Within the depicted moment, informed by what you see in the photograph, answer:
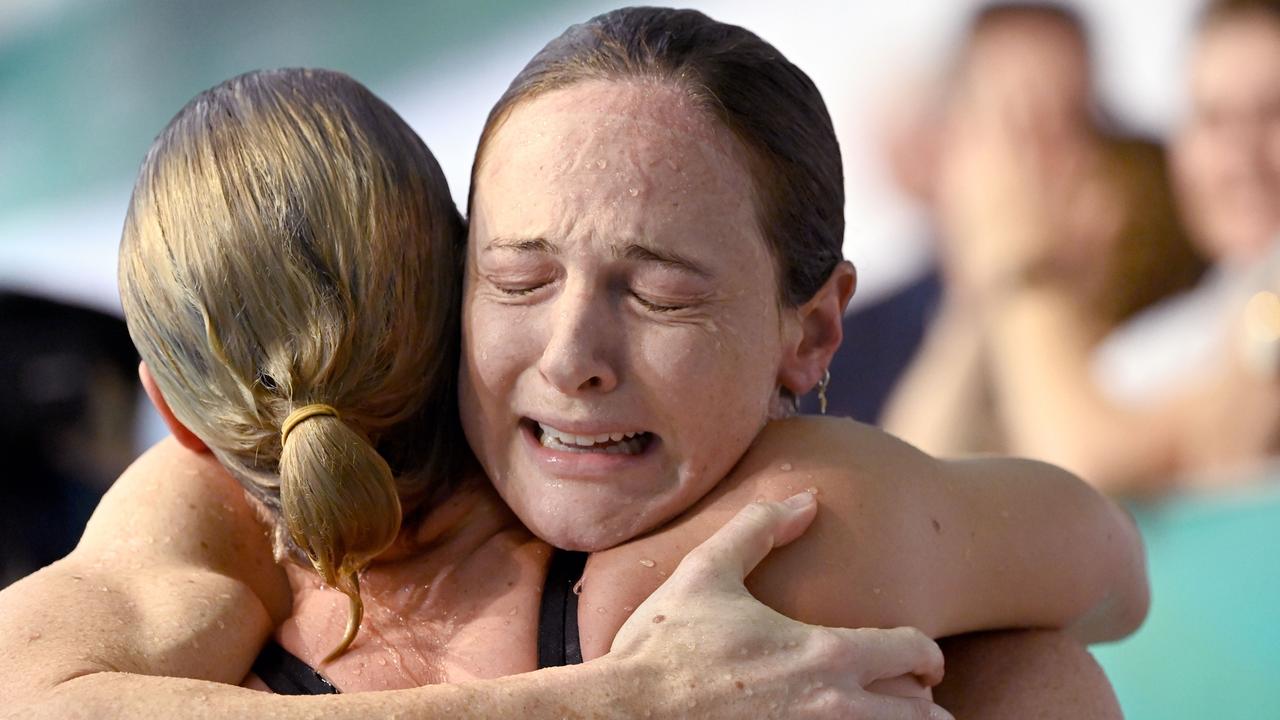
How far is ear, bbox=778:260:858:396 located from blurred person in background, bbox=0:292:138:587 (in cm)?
280

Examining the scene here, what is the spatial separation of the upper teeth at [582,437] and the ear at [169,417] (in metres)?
0.35

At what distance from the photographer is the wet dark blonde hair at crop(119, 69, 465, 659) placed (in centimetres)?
105

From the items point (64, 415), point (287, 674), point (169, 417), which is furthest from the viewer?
point (64, 415)

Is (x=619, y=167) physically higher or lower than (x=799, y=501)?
higher

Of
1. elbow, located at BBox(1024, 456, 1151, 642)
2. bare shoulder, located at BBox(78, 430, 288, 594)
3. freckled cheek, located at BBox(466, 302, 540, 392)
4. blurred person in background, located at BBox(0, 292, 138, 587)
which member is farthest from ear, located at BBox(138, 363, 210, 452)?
blurred person in background, located at BBox(0, 292, 138, 587)

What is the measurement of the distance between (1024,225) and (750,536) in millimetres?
3076

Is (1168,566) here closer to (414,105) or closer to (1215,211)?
(1215,211)

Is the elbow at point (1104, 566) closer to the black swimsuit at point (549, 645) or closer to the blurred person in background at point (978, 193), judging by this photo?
the black swimsuit at point (549, 645)

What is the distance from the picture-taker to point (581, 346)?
3.37ft

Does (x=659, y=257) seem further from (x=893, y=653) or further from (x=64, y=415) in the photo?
(x=64, y=415)

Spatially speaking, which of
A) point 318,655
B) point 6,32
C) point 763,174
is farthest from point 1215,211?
point 6,32

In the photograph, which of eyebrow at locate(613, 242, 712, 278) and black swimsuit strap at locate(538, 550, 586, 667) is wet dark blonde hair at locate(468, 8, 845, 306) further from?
black swimsuit strap at locate(538, 550, 586, 667)

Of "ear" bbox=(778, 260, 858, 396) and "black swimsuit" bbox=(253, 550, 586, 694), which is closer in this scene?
"black swimsuit" bbox=(253, 550, 586, 694)

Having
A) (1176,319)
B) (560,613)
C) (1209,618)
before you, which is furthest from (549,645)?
(1176,319)
